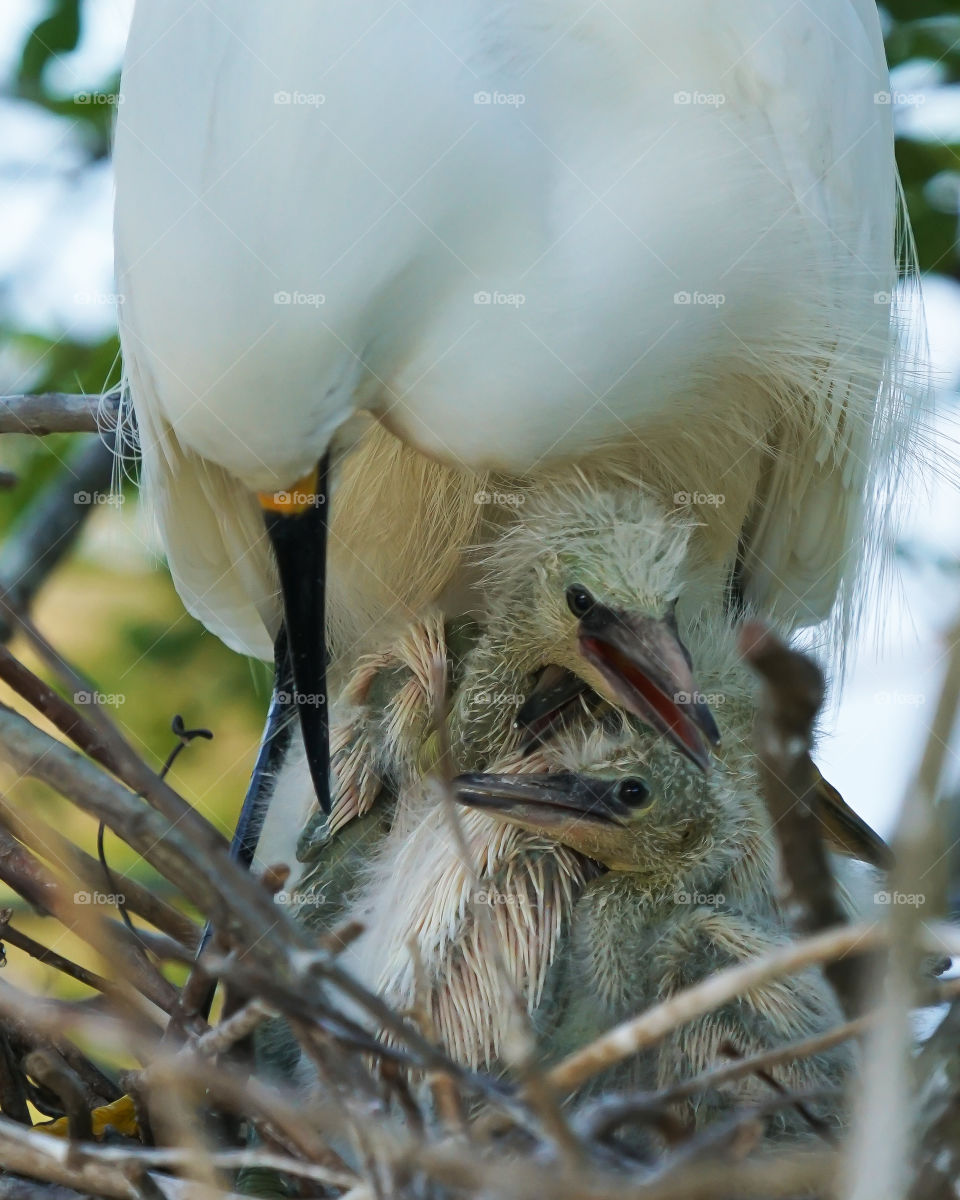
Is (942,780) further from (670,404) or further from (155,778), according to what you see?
(670,404)

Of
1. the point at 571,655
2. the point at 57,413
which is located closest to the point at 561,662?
the point at 571,655

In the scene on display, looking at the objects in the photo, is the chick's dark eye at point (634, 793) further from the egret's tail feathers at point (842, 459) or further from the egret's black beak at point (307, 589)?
the egret's tail feathers at point (842, 459)

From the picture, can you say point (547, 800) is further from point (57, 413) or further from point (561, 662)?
point (57, 413)

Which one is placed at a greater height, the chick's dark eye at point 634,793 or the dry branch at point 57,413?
the dry branch at point 57,413

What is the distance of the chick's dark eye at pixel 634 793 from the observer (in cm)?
140

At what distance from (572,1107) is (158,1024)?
1.22 ft

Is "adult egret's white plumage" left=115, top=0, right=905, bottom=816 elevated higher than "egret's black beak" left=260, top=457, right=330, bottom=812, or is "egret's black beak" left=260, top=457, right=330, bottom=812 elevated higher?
"adult egret's white plumage" left=115, top=0, right=905, bottom=816

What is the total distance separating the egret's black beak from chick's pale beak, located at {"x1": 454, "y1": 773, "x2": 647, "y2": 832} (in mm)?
151

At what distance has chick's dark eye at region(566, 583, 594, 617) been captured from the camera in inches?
59.0

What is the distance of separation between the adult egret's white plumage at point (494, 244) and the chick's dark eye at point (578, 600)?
5.3 inches

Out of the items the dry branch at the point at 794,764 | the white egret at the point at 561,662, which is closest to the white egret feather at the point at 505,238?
the white egret at the point at 561,662

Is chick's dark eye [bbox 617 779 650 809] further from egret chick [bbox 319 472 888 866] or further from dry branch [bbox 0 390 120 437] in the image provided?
dry branch [bbox 0 390 120 437]

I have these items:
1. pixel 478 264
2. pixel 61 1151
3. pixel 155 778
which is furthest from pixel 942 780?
pixel 478 264

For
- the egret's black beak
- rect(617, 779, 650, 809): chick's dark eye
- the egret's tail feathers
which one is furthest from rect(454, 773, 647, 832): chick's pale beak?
the egret's tail feathers
